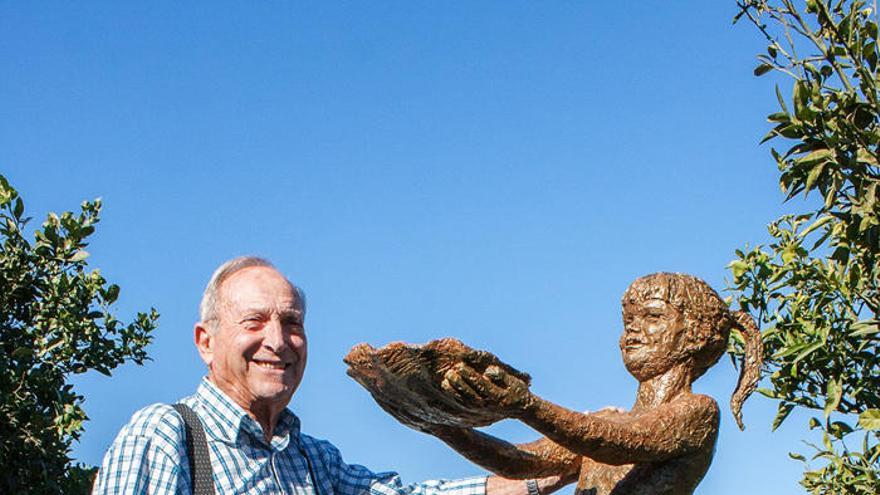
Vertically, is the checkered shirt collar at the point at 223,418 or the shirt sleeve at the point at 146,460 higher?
the checkered shirt collar at the point at 223,418

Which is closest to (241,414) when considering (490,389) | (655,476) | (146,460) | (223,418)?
(223,418)

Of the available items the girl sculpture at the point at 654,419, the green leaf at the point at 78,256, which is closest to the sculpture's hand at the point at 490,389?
the girl sculpture at the point at 654,419

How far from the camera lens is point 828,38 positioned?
6.27 m

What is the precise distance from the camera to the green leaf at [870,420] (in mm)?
6102

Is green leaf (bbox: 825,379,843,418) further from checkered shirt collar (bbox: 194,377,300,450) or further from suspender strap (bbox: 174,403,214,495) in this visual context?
suspender strap (bbox: 174,403,214,495)

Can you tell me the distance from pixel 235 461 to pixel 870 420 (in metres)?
3.70

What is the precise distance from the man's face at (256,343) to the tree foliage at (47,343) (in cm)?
484

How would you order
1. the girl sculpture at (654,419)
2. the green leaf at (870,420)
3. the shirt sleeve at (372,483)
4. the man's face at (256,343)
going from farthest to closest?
1. the green leaf at (870,420)
2. the shirt sleeve at (372,483)
3. the man's face at (256,343)
4. the girl sculpture at (654,419)

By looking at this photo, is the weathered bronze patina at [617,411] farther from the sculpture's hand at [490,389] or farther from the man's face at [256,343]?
the man's face at [256,343]

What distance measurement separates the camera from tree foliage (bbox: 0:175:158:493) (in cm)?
834

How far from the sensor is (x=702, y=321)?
4.16 m

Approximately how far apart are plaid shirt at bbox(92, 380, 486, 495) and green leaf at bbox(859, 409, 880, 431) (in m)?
2.75

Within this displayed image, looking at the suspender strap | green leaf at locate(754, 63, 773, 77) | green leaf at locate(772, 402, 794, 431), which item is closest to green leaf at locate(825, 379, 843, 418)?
green leaf at locate(772, 402, 794, 431)

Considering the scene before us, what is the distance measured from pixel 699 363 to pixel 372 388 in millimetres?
1261
